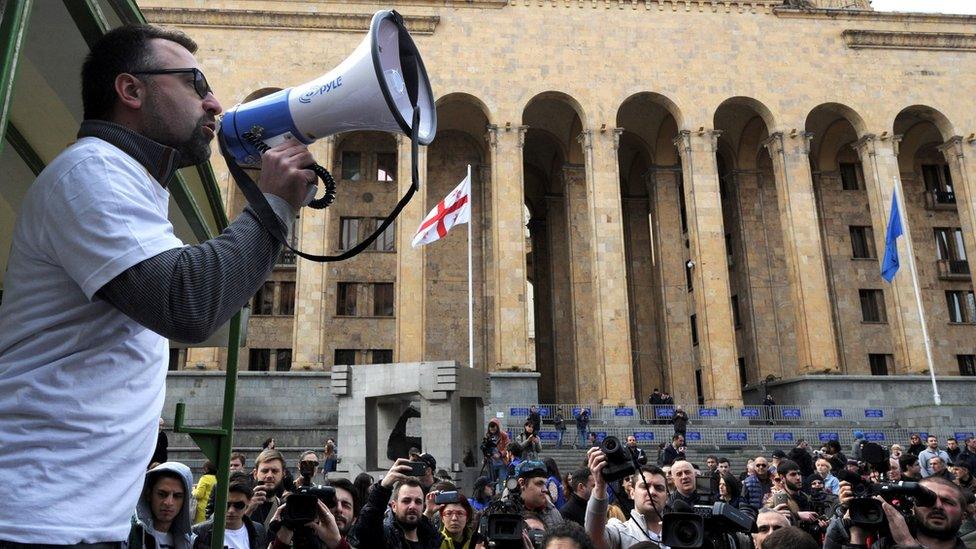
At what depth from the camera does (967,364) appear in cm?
3462

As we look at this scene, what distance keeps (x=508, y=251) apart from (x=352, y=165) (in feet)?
32.0

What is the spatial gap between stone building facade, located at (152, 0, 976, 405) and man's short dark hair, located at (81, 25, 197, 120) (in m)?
25.2

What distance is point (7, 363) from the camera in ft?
5.04

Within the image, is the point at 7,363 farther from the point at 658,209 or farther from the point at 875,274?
the point at 875,274

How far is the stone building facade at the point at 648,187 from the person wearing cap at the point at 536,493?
70.3 ft

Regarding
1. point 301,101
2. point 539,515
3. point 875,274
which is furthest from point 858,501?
point 875,274

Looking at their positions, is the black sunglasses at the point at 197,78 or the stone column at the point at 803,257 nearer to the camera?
the black sunglasses at the point at 197,78

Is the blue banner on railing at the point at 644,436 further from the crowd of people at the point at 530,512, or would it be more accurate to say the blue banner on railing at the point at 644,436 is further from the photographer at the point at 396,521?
the photographer at the point at 396,521

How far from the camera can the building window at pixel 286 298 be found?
32250 millimetres

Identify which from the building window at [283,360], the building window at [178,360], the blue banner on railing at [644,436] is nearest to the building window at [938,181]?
the blue banner on railing at [644,436]

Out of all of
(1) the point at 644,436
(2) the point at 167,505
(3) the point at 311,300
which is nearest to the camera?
(2) the point at 167,505

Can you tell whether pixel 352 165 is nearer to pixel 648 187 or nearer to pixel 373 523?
pixel 648 187

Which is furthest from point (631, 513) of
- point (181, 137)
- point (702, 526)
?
point (181, 137)

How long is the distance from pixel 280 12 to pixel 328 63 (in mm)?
3008
